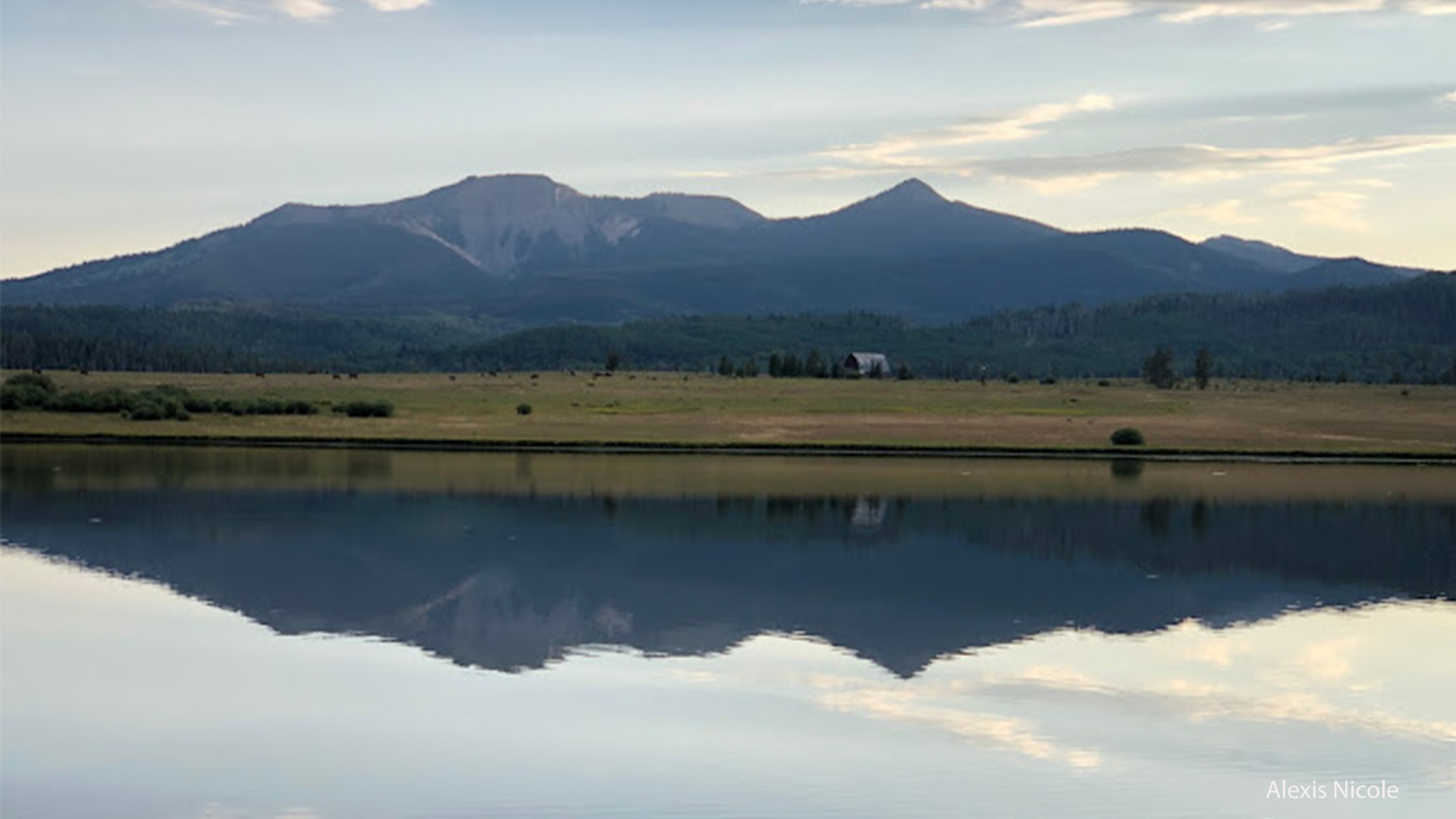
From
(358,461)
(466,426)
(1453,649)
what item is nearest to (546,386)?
(466,426)

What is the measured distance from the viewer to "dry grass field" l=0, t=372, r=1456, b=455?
8525 cm

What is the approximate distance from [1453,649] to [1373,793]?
38.3ft

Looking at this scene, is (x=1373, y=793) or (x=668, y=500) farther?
(x=668, y=500)

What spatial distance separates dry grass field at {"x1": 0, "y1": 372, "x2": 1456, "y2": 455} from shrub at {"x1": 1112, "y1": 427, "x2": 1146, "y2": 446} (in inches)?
44.6

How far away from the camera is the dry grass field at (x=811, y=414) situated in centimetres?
8525

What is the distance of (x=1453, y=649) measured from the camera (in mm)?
31703

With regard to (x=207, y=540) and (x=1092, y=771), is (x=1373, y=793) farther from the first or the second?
(x=207, y=540)

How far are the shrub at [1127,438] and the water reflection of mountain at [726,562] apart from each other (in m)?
25.9

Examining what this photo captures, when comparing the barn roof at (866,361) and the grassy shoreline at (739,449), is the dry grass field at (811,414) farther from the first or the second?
the barn roof at (866,361)

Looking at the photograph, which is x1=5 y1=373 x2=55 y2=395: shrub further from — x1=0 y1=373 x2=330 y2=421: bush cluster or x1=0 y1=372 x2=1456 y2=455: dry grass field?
x1=0 y1=372 x2=1456 y2=455: dry grass field

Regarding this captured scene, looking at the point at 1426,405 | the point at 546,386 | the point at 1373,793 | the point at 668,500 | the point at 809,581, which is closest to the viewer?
the point at 1373,793

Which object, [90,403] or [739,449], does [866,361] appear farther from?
[739,449]

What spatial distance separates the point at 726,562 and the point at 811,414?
6119cm

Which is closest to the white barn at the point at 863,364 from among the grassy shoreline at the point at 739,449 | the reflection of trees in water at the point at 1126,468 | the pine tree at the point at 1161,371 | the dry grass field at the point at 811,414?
the dry grass field at the point at 811,414
